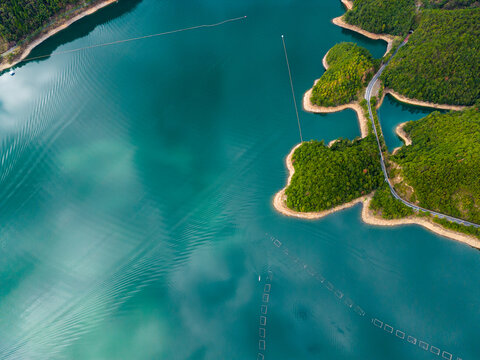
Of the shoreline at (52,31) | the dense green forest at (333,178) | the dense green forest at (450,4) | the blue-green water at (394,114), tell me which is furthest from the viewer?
the shoreline at (52,31)

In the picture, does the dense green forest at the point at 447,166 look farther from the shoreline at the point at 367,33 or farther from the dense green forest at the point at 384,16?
the dense green forest at the point at 384,16

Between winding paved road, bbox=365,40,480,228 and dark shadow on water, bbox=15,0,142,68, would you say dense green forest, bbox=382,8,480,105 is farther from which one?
dark shadow on water, bbox=15,0,142,68

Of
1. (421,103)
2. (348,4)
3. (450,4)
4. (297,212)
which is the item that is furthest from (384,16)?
(297,212)

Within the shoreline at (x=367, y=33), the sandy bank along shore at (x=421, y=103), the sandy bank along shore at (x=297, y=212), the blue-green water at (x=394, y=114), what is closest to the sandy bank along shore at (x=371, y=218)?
the sandy bank along shore at (x=297, y=212)

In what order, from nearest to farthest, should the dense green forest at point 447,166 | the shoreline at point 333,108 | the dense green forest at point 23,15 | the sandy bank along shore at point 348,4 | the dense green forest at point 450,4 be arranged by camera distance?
the dense green forest at point 447,166
the shoreline at point 333,108
the dense green forest at point 450,4
the dense green forest at point 23,15
the sandy bank along shore at point 348,4

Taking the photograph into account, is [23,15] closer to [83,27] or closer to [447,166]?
[83,27]

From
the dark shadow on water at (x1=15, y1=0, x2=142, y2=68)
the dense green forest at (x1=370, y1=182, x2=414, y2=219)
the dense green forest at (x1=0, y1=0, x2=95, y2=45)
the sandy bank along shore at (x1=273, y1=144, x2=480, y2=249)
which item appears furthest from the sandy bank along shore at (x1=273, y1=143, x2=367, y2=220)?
the dense green forest at (x1=0, y1=0, x2=95, y2=45)
